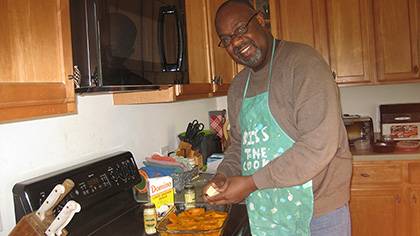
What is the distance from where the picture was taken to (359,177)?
2.32m

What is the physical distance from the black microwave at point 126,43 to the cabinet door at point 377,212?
1.44m

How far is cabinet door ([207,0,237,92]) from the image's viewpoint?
74.3 inches

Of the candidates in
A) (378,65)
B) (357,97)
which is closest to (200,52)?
(378,65)

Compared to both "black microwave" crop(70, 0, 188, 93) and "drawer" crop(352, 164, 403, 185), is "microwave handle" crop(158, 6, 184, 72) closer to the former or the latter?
"black microwave" crop(70, 0, 188, 93)

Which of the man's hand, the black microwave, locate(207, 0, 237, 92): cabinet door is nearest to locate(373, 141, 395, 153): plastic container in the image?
locate(207, 0, 237, 92): cabinet door

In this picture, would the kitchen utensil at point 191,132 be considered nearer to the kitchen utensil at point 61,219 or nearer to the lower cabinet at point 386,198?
the lower cabinet at point 386,198

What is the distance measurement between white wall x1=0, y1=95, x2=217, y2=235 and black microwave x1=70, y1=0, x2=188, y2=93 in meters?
0.24

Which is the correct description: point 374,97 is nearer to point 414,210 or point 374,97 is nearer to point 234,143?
point 414,210

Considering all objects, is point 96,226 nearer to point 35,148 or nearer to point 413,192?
point 35,148

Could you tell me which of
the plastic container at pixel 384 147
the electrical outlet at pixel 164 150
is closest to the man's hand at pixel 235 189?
the electrical outlet at pixel 164 150

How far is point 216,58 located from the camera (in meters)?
1.96

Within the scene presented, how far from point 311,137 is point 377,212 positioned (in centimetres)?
155

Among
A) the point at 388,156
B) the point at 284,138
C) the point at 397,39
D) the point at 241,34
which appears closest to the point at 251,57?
the point at 241,34

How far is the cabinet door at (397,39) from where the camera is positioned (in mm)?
2445
